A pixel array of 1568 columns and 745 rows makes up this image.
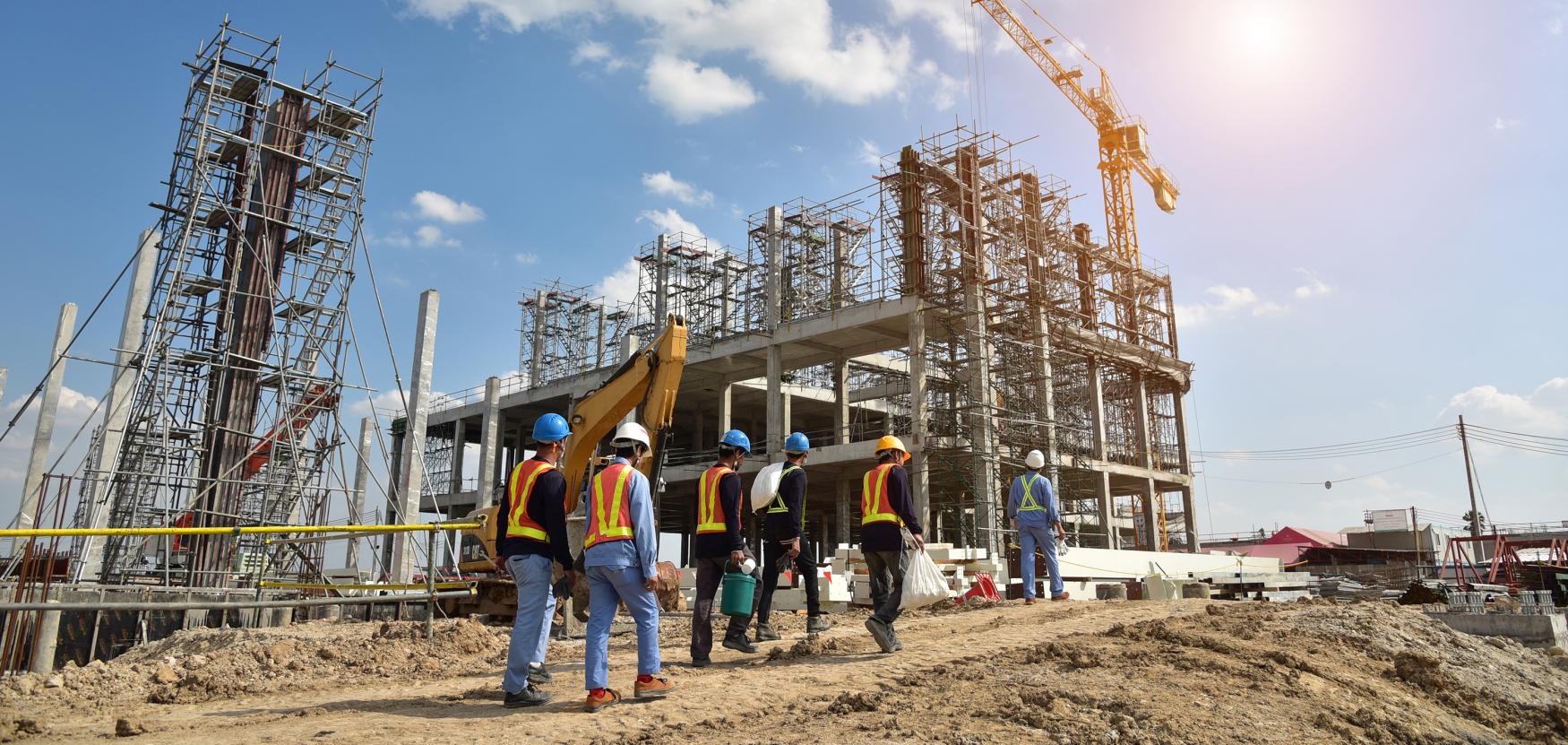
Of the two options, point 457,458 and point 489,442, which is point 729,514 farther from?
point 457,458

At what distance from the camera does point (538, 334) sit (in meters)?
47.2

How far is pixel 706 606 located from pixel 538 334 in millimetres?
41459

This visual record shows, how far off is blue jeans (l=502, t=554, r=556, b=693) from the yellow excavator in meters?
3.94

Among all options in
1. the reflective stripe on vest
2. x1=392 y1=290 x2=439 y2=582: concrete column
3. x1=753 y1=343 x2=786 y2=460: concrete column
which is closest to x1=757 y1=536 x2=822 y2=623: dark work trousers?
the reflective stripe on vest

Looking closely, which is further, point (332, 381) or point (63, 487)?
point (332, 381)

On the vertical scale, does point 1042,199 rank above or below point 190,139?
above

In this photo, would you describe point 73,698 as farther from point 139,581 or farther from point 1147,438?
point 1147,438

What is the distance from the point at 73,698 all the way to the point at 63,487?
28.9 feet

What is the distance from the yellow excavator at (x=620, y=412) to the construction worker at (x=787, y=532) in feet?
6.71

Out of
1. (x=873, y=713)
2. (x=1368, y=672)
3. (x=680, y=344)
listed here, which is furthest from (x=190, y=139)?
(x=1368, y=672)

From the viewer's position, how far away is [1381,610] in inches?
348

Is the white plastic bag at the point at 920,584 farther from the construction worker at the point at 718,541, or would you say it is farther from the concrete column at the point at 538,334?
the concrete column at the point at 538,334

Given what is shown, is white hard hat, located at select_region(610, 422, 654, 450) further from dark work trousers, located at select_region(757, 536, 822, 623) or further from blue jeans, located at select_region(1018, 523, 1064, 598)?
blue jeans, located at select_region(1018, 523, 1064, 598)

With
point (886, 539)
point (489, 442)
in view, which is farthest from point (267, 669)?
point (489, 442)
